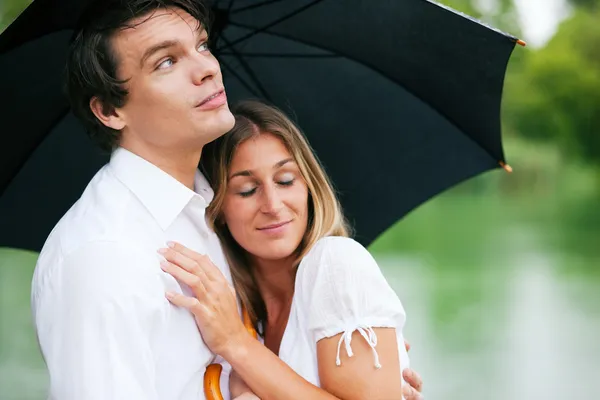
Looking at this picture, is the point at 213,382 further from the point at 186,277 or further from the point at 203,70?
the point at 203,70

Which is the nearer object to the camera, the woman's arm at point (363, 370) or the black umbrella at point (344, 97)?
the woman's arm at point (363, 370)

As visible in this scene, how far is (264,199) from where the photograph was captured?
8.79 feet

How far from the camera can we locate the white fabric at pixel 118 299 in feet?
6.66

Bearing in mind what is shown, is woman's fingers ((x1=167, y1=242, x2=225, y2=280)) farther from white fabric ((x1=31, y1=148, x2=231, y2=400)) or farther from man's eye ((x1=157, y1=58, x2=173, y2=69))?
man's eye ((x1=157, y1=58, x2=173, y2=69))

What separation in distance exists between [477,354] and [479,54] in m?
6.86

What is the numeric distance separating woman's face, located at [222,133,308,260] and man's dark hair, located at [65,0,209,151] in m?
0.40

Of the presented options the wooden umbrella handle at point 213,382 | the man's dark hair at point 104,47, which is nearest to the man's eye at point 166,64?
the man's dark hair at point 104,47

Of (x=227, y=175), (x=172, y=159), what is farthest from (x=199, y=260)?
(x=227, y=175)

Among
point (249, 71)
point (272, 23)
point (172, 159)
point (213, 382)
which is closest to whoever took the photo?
point (213, 382)

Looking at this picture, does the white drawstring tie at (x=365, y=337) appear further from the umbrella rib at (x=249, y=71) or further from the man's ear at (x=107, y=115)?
the umbrella rib at (x=249, y=71)

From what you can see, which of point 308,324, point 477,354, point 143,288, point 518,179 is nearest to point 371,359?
point 308,324

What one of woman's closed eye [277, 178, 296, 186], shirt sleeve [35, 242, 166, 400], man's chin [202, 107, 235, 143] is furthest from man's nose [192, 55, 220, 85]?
shirt sleeve [35, 242, 166, 400]

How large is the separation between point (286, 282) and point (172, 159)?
61 cm

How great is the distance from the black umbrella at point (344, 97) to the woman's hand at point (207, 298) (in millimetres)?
811
